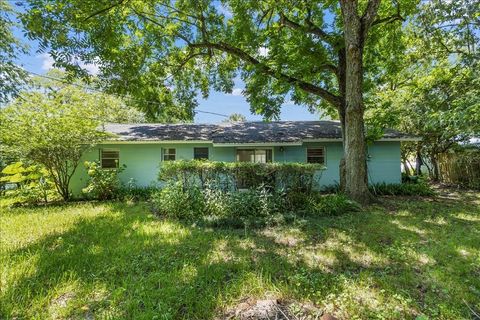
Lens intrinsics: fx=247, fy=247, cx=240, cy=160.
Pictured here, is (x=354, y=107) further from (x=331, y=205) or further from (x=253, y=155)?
(x=253, y=155)

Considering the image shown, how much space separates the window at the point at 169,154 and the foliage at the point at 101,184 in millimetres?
2498

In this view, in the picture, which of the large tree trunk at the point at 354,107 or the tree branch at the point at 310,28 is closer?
the large tree trunk at the point at 354,107

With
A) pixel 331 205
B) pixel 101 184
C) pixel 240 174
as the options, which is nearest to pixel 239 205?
pixel 240 174

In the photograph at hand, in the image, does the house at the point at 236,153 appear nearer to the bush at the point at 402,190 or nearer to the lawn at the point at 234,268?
the bush at the point at 402,190

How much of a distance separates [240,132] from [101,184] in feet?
23.2

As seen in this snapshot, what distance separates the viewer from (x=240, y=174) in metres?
7.41

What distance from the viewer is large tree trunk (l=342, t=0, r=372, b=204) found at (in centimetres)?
800

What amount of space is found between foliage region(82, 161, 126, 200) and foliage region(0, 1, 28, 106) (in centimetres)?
372

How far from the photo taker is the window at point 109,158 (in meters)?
12.5

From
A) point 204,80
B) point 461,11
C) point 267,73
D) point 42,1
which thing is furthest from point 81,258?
point 461,11

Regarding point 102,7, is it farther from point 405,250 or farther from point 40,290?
point 405,250

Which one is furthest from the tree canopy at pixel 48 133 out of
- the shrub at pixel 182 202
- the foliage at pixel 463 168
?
the foliage at pixel 463 168

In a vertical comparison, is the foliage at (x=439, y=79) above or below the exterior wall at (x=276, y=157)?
above

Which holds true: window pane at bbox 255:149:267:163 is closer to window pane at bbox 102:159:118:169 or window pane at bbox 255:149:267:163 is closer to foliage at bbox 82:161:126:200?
foliage at bbox 82:161:126:200
